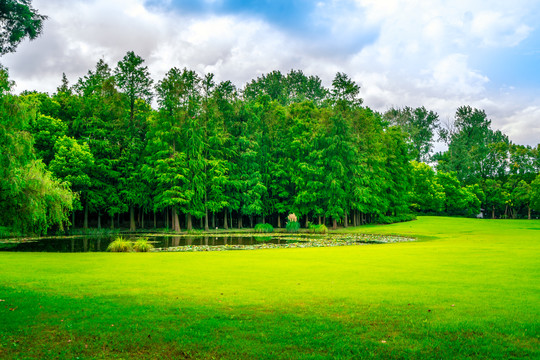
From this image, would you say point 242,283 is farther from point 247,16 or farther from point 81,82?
point 81,82

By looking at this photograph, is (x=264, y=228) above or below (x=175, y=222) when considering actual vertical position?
below

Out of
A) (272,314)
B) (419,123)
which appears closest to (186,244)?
(272,314)

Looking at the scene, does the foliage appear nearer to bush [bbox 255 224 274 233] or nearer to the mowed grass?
the mowed grass

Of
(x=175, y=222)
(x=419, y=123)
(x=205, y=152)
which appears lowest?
(x=175, y=222)

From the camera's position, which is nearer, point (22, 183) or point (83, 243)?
point (22, 183)

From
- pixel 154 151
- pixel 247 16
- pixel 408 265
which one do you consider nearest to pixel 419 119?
pixel 154 151

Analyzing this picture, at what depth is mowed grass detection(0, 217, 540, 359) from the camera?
6195 mm

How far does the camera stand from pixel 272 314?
7934mm

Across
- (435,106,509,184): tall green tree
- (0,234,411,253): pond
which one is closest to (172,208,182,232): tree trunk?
(0,234,411,253): pond

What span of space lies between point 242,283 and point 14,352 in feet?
20.2

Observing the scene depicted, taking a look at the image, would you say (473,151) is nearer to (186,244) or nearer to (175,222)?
(175,222)

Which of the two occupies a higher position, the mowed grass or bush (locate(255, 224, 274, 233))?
the mowed grass

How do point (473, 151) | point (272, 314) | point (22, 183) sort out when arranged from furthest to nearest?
point (473, 151)
point (22, 183)
point (272, 314)

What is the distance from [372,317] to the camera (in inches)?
304
